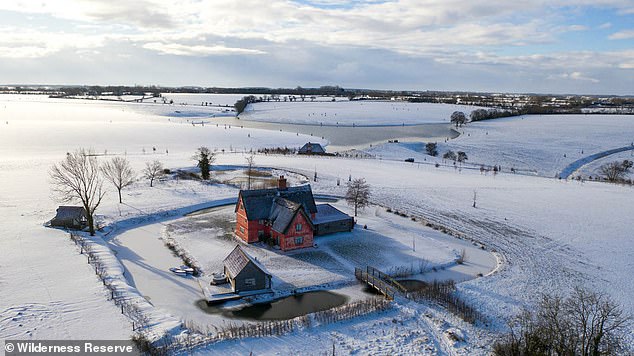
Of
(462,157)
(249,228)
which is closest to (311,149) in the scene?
(462,157)

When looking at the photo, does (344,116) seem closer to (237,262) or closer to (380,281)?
(380,281)

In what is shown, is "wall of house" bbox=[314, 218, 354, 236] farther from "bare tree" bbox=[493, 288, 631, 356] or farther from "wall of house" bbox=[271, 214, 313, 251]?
"bare tree" bbox=[493, 288, 631, 356]

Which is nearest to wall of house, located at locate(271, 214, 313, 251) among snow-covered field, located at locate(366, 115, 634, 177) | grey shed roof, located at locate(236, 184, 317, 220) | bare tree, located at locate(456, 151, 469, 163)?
grey shed roof, located at locate(236, 184, 317, 220)

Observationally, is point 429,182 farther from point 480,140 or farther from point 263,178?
point 480,140

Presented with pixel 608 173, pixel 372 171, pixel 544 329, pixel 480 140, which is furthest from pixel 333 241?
pixel 480 140

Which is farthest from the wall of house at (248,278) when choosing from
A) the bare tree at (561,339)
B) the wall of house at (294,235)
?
the bare tree at (561,339)

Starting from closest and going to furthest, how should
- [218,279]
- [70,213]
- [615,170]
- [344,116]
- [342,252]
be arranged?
[218,279] → [342,252] → [70,213] → [615,170] → [344,116]

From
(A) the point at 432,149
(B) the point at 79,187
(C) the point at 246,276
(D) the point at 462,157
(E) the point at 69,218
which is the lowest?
(C) the point at 246,276
